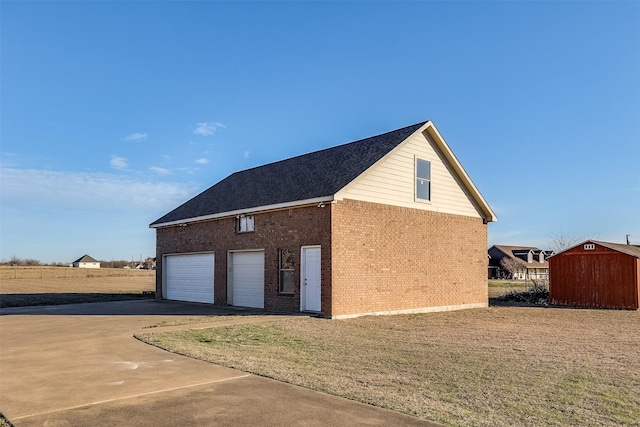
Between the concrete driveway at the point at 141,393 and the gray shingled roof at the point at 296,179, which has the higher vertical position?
the gray shingled roof at the point at 296,179

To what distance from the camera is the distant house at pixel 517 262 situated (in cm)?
6944

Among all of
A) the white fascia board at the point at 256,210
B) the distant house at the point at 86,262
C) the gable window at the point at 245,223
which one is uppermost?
the white fascia board at the point at 256,210

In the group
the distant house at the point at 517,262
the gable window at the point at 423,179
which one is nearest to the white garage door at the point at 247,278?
the gable window at the point at 423,179

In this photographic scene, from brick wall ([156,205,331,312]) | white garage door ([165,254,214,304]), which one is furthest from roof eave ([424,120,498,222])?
white garage door ([165,254,214,304])

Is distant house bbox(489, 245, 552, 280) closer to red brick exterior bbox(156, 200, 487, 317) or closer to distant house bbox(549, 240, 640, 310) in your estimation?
distant house bbox(549, 240, 640, 310)

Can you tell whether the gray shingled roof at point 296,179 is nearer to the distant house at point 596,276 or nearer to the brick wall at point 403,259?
the brick wall at point 403,259

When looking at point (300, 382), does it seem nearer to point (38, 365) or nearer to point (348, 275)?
point (38, 365)

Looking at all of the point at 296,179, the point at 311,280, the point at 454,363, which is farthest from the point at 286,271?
the point at 454,363

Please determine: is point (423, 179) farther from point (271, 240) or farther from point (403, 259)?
point (271, 240)

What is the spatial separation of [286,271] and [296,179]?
3.86 metres

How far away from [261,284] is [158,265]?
8582 mm

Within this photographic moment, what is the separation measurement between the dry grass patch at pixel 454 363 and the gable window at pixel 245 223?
17.8ft

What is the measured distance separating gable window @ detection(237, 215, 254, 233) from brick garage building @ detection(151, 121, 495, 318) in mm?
58

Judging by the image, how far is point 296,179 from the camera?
785 inches
